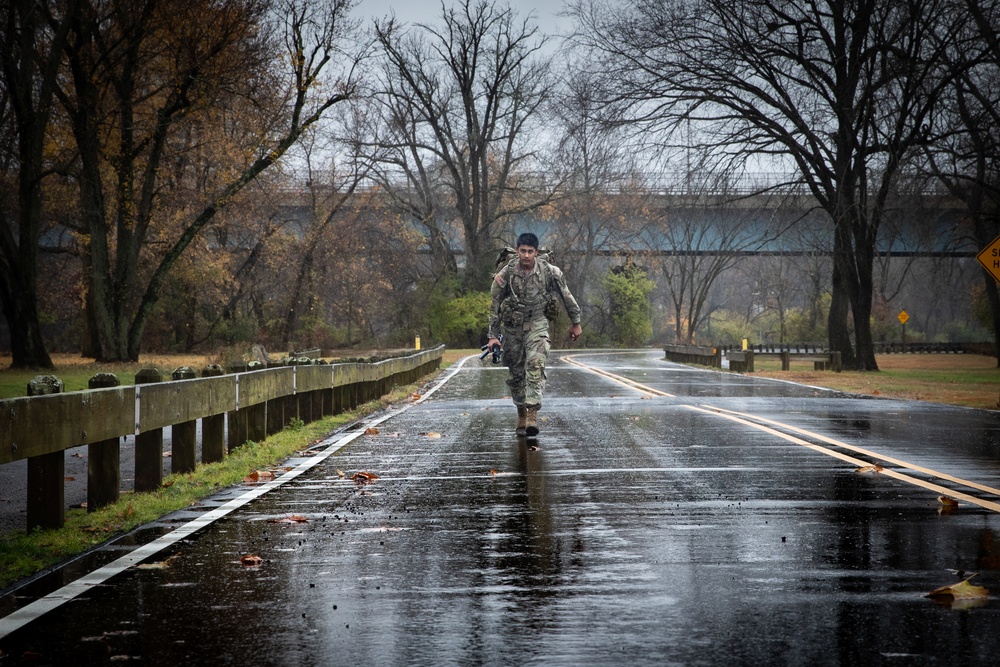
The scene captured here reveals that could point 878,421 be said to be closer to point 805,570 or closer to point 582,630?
point 805,570

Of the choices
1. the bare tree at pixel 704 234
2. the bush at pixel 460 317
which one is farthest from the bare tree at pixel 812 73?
the bush at pixel 460 317

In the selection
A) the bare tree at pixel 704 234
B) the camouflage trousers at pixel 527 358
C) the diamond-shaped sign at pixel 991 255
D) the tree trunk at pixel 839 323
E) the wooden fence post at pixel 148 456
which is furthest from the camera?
the tree trunk at pixel 839 323

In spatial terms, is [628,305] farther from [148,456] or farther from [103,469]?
[103,469]

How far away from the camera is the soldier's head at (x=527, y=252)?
1389 cm

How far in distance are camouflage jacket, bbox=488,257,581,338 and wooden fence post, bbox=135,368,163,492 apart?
5.17 meters

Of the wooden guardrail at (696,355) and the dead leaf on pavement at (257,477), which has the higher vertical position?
the wooden guardrail at (696,355)

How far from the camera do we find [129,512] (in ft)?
26.7

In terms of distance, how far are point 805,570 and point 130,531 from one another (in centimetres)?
415

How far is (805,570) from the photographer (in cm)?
600

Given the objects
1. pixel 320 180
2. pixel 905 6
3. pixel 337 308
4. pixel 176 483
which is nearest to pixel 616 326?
pixel 337 308

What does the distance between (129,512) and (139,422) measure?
41.6 inches

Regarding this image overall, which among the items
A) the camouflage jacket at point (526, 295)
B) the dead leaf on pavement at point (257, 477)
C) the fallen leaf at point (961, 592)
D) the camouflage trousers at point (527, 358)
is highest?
the camouflage jacket at point (526, 295)

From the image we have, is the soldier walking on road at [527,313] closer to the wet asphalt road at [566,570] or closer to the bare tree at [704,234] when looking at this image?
the wet asphalt road at [566,570]

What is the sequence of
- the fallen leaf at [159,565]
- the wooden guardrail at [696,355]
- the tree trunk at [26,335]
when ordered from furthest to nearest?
the wooden guardrail at [696,355] < the tree trunk at [26,335] < the fallen leaf at [159,565]
